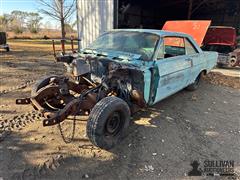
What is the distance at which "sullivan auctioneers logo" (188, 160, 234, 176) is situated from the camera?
8.88 ft

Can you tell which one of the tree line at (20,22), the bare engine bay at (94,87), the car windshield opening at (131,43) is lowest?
the bare engine bay at (94,87)

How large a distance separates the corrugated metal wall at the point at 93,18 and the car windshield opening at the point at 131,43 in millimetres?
3961

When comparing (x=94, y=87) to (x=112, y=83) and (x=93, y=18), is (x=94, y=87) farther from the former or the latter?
(x=93, y=18)

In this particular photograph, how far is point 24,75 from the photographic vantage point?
6746mm

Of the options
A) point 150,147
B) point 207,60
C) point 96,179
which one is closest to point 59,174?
point 96,179

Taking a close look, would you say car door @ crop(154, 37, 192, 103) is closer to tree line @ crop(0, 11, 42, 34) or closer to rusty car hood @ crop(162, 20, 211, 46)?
rusty car hood @ crop(162, 20, 211, 46)

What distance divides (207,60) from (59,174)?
15.4 ft

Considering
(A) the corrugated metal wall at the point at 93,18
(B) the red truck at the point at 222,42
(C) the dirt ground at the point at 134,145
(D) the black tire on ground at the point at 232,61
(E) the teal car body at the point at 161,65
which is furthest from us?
(B) the red truck at the point at 222,42

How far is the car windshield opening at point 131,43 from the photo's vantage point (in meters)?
3.69

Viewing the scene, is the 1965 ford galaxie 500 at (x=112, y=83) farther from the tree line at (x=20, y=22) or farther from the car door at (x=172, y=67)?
the tree line at (x=20, y=22)

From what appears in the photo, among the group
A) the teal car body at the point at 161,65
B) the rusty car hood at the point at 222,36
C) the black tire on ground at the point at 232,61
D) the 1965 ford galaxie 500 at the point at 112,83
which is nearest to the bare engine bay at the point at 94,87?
the 1965 ford galaxie 500 at the point at 112,83

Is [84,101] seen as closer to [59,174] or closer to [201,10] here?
[59,174]

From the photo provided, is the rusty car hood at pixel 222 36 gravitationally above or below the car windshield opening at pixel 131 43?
above

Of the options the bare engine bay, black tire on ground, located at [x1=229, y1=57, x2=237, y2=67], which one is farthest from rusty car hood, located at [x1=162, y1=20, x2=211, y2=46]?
the bare engine bay
